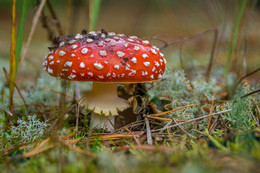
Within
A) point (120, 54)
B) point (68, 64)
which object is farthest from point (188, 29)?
point (68, 64)

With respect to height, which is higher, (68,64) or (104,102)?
(68,64)

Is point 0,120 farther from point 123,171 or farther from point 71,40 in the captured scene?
point 123,171

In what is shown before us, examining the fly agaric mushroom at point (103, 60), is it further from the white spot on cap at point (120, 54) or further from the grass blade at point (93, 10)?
the grass blade at point (93, 10)

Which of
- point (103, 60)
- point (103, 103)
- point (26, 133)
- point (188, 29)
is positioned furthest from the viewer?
point (188, 29)

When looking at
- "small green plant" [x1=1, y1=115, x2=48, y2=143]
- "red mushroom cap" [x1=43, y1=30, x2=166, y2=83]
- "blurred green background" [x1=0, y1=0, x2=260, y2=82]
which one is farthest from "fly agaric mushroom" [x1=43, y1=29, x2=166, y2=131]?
"small green plant" [x1=1, y1=115, x2=48, y2=143]

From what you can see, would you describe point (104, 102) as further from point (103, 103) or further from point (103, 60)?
point (103, 60)

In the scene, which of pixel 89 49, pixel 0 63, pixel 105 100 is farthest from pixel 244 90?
pixel 0 63

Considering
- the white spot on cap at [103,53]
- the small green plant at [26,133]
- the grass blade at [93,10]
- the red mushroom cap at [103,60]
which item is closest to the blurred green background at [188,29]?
the grass blade at [93,10]
